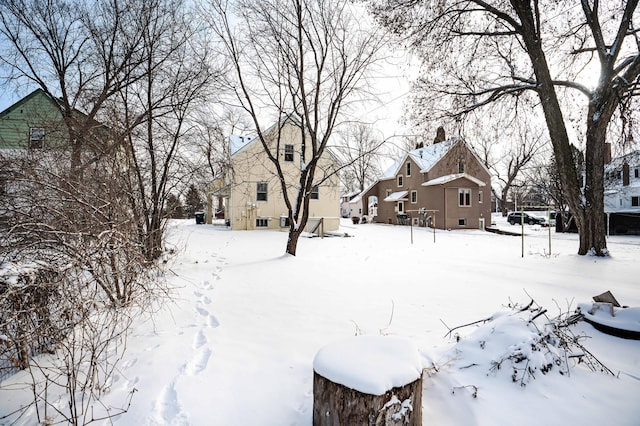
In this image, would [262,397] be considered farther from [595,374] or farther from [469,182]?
[469,182]

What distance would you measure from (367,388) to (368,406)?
11 cm

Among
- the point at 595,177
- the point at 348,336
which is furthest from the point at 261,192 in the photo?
the point at 348,336

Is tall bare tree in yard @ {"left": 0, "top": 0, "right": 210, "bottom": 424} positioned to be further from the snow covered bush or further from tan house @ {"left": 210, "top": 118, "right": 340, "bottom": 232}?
tan house @ {"left": 210, "top": 118, "right": 340, "bottom": 232}

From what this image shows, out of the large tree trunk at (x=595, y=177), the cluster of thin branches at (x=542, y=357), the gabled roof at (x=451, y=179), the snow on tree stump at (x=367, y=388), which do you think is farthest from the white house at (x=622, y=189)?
the snow on tree stump at (x=367, y=388)

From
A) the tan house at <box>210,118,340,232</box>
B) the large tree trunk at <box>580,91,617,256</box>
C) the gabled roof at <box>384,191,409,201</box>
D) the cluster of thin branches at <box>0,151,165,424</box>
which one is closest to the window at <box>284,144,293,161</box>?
the tan house at <box>210,118,340,232</box>

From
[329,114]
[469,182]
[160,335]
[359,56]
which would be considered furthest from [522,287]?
[469,182]

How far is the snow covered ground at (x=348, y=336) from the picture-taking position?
2072 millimetres

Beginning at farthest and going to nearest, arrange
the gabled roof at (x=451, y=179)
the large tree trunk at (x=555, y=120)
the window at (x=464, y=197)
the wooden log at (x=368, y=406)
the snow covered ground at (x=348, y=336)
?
the window at (x=464, y=197) → the gabled roof at (x=451, y=179) → the large tree trunk at (x=555, y=120) → the snow covered ground at (x=348, y=336) → the wooden log at (x=368, y=406)

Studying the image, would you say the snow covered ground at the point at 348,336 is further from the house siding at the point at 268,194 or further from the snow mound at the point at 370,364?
the house siding at the point at 268,194

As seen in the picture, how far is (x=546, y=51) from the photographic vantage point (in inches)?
360

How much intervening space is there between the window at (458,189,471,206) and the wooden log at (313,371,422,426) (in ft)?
76.1

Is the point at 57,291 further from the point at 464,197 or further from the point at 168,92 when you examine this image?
the point at 464,197

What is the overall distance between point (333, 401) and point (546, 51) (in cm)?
1175

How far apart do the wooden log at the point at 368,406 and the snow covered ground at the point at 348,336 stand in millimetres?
390
